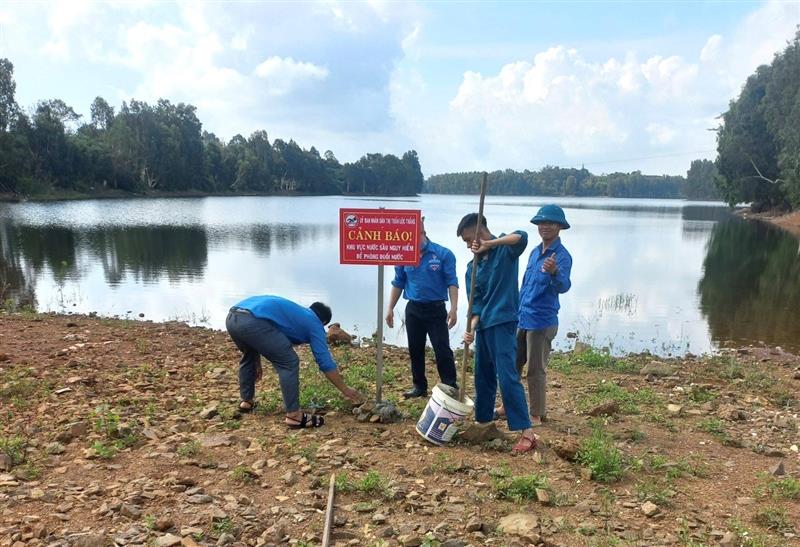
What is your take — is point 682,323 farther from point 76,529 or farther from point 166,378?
point 76,529

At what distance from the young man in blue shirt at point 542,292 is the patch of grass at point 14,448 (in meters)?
4.07

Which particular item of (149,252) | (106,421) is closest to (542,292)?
(106,421)

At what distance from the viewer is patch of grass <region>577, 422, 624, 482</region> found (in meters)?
3.87

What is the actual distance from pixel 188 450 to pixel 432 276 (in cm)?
279

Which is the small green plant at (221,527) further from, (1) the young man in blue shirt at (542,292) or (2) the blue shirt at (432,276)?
(2) the blue shirt at (432,276)

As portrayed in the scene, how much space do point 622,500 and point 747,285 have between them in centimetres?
1823

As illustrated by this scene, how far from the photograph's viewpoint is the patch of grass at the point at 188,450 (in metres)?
4.05

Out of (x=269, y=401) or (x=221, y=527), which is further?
(x=269, y=401)

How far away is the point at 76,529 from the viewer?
3.09 m

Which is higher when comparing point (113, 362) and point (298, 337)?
point (298, 337)

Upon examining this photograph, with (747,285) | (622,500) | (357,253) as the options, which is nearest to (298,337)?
(357,253)

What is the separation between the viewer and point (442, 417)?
4324mm

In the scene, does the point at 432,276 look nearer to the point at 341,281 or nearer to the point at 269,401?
the point at 269,401

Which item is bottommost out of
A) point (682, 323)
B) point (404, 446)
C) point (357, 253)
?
point (682, 323)
